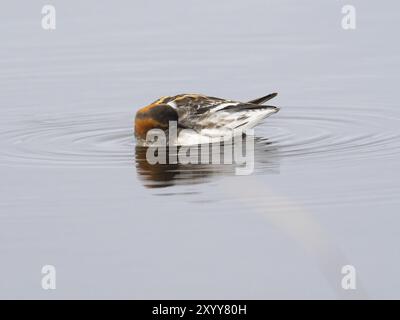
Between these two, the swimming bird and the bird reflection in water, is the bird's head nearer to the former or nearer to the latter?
the swimming bird

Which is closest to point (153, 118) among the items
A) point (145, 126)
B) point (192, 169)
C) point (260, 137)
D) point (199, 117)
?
point (145, 126)

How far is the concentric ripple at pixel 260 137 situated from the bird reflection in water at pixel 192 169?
0.07 m

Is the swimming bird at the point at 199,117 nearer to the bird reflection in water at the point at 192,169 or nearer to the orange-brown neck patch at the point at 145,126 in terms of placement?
the orange-brown neck patch at the point at 145,126

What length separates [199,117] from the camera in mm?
17328

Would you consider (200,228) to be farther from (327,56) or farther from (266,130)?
(327,56)

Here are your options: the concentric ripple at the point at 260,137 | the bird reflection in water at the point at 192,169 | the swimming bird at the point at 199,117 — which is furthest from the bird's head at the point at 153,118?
the bird reflection in water at the point at 192,169

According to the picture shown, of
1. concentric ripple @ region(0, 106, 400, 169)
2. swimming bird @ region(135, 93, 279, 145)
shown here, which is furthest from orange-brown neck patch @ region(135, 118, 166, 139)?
concentric ripple @ region(0, 106, 400, 169)

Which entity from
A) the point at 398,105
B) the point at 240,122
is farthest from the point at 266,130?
the point at 398,105

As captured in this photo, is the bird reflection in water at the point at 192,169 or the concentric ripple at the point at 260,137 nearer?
the bird reflection in water at the point at 192,169

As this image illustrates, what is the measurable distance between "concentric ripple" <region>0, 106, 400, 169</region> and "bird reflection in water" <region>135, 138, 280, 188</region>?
7 centimetres

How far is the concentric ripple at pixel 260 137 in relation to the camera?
52.4ft

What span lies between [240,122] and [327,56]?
15.6 ft

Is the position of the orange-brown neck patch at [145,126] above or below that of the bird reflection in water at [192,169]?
above

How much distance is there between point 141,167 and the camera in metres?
15.7
